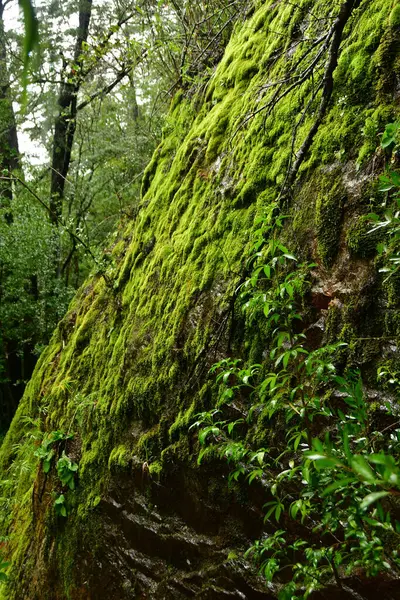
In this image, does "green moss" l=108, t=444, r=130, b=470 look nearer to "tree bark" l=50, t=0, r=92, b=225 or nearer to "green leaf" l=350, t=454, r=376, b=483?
"green leaf" l=350, t=454, r=376, b=483

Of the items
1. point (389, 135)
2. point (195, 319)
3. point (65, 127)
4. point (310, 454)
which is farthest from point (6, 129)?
point (310, 454)

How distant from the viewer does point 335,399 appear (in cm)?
186

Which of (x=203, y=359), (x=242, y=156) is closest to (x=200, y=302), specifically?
(x=203, y=359)

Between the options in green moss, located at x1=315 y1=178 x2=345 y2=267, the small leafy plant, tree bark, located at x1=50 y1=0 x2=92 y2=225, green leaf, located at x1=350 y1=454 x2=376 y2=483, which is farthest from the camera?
tree bark, located at x1=50 y1=0 x2=92 y2=225

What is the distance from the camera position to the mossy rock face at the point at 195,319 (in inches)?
83.1

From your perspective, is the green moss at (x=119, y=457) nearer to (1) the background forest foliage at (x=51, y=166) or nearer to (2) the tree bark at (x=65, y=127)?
(1) the background forest foliage at (x=51, y=166)

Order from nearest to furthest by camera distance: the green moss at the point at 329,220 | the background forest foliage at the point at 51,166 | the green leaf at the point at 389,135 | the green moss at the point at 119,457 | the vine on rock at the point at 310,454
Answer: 1. the vine on rock at the point at 310,454
2. the green leaf at the point at 389,135
3. the green moss at the point at 329,220
4. the green moss at the point at 119,457
5. the background forest foliage at the point at 51,166

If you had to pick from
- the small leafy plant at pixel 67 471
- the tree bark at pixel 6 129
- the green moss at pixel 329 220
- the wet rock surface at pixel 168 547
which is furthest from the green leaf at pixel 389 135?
the tree bark at pixel 6 129

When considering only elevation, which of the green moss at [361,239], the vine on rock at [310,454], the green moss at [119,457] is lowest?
the green moss at [119,457]

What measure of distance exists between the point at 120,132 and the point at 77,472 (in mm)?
8714

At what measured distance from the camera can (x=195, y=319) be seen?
2.80 metres

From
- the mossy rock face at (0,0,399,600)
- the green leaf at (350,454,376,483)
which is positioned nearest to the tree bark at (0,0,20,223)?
the mossy rock face at (0,0,399,600)

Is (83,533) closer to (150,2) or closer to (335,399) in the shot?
(335,399)

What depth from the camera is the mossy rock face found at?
2.11 meters
